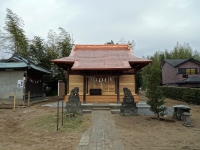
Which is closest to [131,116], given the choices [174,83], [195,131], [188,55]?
[195,131]

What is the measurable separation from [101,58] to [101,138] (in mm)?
8714

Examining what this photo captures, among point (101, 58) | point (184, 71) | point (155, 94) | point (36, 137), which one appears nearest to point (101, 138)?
point (36, 137)

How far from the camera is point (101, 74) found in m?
12.5

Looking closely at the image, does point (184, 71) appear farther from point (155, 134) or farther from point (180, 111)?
point (155, 134)

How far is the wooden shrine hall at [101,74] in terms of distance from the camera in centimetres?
1168

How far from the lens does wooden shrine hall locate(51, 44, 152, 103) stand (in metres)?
11.7

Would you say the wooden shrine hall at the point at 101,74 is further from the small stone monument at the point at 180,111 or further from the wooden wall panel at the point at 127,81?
the small stone monument at the point at 180,111

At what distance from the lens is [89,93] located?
1288cm

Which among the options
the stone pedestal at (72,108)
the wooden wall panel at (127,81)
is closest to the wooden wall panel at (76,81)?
the wooden wall panel at (127,81)

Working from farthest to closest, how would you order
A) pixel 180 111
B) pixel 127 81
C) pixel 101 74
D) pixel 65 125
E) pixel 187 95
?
pixel 187 95
pixel 127 81
pixel 101 74
pixel 180 111
pixel 65 125

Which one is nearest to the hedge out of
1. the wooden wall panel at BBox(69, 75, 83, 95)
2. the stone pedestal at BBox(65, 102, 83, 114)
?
the wooden wall panel at BBox(69, 75, 83, 95)

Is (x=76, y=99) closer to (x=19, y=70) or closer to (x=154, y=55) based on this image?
(x=19, y=70)

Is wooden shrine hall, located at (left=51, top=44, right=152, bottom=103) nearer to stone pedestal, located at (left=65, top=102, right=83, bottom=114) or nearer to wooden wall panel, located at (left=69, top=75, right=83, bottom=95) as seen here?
wooden wall panel, located at (left=69, top=75, right=83, bottom=95)

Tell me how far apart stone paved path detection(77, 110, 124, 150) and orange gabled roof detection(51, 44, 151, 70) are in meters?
4.85
